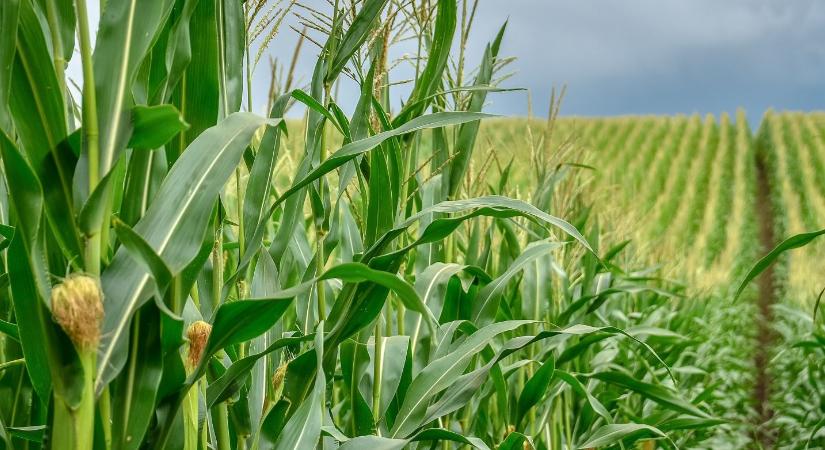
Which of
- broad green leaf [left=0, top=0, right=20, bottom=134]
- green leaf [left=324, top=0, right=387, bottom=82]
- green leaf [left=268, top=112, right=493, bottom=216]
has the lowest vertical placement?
green leaf [left=268, top=112, right=493, bottom=216]

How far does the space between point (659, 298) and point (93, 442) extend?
4102 mm

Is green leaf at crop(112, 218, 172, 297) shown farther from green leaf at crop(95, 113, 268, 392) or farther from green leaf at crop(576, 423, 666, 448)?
green leaf at crop(576, 423, 666, 448)

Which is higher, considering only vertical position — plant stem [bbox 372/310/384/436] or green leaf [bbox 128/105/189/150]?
green leaf [bbox 128/105/189/150]

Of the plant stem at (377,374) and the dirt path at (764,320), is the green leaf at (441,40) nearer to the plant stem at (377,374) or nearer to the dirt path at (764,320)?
the plant stem at (377,374)

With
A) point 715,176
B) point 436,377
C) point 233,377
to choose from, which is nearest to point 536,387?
point 436,377

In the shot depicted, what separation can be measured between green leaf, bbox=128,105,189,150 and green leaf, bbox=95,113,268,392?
0.03m

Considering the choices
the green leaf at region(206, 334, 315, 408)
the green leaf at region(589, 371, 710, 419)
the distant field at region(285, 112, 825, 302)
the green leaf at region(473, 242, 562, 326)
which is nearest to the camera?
the green leaf at region(206, 334, 315, 408)

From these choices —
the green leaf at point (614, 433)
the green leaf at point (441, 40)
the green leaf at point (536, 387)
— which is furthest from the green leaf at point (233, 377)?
the green leaf at point (614, 433)

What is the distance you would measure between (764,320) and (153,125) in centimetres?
988

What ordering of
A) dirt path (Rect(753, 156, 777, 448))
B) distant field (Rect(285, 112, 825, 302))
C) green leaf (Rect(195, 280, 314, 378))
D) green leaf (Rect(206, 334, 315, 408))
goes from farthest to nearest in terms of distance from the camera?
1. distant field (Rect(285, 112, 825, 302))
2. dirt path (Rect(753, 156, 777, 448))
3. green leaf (Rect(206, 334, 315, 408))
4. green leaf (Rect(195, 280, 314, 378))

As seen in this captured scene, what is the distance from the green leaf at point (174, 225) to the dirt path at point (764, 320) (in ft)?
12.1

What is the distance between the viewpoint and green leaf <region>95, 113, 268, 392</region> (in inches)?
30.2

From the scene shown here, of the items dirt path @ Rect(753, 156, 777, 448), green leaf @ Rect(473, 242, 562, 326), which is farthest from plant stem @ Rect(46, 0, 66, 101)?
dirt path @ Rect(753, 156, 777, 448)

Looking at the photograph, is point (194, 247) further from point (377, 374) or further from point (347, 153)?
point (377, 374)
